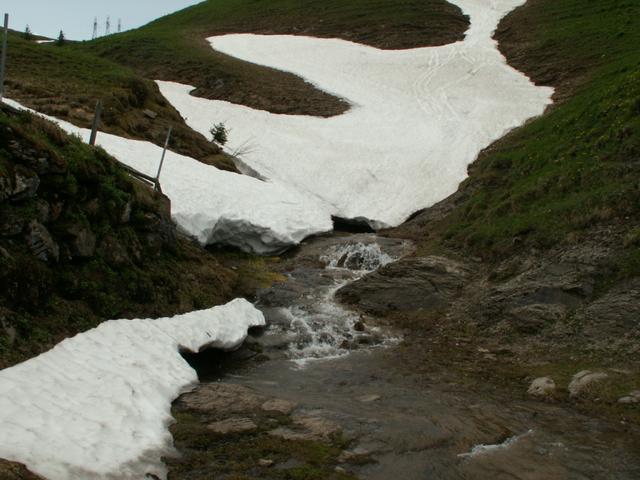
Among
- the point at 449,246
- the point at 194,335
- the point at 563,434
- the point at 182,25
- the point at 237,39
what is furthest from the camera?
the point at 182,25

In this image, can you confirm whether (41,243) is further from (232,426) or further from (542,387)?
(542,387)

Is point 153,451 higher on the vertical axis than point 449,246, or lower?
lower

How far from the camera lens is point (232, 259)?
21547 millimetres

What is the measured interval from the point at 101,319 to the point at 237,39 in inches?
2200

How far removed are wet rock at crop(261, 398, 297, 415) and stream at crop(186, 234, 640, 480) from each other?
0.30 metres

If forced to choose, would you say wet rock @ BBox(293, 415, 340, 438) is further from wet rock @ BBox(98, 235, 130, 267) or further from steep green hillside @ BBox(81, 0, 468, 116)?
steep green hillside @ BBox(81, 0, 468, 116)

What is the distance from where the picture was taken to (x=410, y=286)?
690 inches

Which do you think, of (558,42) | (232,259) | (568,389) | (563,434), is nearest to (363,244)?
(232,259)

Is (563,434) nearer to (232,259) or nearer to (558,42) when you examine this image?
(232,259)

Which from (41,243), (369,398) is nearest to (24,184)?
(41,243)

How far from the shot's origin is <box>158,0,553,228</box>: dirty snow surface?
30.6 meters

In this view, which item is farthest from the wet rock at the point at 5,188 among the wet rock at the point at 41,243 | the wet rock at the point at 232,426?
the wet rock at the point at 232,426

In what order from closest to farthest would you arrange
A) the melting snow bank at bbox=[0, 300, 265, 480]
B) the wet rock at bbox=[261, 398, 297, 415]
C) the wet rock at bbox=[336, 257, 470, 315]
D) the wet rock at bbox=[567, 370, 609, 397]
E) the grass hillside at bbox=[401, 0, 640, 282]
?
1. the melting snow bank at bbox=[0, 300, 265, 480]
2. the wet rock at bbox=[261, 398, 297, 415]
3. the wet rock at bbox=[567, 370, 609, 397]
4. the grass hillside at bbox=[401, 0, 640, 282]
5. the wet rock at bbox=[336, 257, 470, 315]

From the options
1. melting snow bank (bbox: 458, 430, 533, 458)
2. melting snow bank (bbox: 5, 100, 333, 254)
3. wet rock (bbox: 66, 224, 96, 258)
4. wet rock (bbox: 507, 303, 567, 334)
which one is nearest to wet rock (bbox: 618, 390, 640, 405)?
melting snow bank (bbox: 458, 430, 533, 458)
